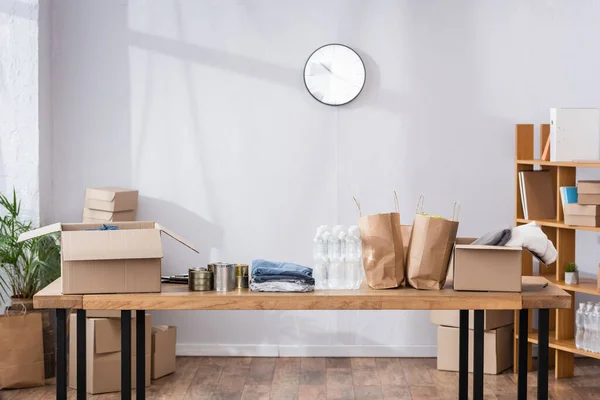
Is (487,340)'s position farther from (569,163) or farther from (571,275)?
(569,163)

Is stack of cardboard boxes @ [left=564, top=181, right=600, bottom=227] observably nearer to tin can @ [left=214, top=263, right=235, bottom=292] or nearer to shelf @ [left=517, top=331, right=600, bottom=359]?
shelf @ [left=517, top=331, right=600, bottom=359]

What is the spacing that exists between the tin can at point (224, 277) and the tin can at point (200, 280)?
3 centimetres

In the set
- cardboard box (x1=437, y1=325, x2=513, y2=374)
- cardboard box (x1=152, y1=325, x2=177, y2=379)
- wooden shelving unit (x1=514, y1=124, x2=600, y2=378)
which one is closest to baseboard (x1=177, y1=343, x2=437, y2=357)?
cardboard box (x1=437, y1=325, x2=513, y2=374)

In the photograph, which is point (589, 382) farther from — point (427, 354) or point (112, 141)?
point (112, 141)

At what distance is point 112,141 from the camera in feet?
17.9

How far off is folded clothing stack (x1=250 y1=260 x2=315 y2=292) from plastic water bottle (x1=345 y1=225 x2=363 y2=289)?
16 cm

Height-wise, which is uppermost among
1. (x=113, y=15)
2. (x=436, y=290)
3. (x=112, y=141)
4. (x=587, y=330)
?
(x=113, y=15)

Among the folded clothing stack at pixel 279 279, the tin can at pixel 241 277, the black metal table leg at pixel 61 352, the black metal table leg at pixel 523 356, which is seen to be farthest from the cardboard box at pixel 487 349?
the black metal table leg at pixel 61 352

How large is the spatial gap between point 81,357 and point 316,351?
2.20 m

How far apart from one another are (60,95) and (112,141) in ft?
1.43

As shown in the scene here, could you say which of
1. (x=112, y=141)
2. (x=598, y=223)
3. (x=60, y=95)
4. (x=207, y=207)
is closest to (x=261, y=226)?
(x=207, y=207)

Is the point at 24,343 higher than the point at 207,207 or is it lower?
lower

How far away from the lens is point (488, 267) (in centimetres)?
340

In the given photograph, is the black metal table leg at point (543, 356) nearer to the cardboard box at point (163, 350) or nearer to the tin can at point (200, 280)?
the tin can at point (200, 280)
